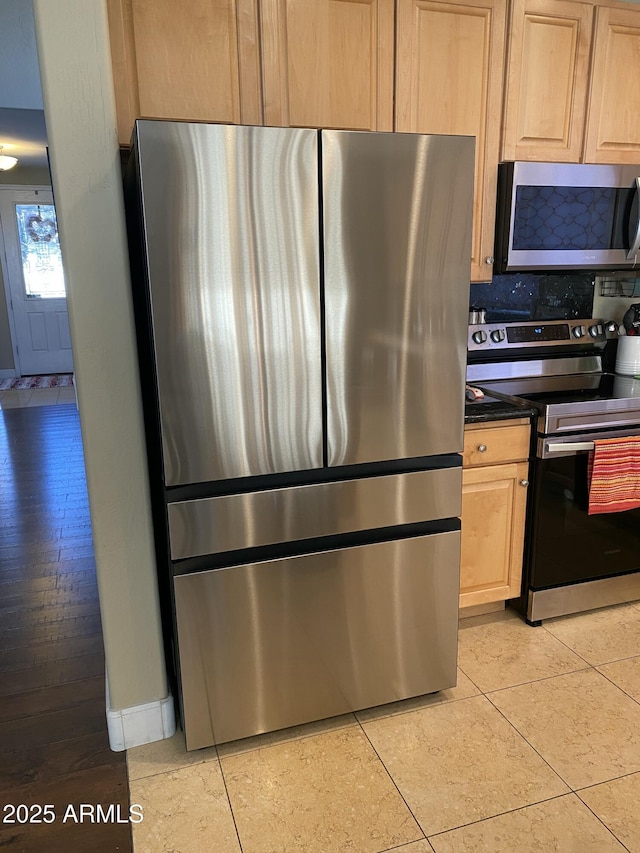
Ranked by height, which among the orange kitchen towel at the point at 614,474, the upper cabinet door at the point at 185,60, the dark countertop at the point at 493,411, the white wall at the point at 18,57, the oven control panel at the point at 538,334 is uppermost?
the white wall at the point at 18,57

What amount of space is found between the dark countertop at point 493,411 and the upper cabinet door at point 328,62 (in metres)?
1.06

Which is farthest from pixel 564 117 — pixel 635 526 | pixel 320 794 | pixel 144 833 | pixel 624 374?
pixel 144 833

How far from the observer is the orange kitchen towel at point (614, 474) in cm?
243

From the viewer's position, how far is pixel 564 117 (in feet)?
8.19

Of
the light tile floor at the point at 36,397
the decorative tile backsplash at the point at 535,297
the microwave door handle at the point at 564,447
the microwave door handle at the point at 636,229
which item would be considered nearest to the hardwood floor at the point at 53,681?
the microwave door handle at the point at 564,447

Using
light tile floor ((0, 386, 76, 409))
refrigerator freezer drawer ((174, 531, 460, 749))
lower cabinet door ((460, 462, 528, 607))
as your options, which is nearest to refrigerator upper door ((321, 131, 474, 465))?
refrigerator freezer drawer ((174, 531, 460, 749))

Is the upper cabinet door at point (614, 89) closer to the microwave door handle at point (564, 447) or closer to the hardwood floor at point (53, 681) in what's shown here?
the microwave door handle at point (564, 447)

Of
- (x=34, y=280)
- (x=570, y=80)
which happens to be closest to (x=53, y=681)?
(x=570, y=80)

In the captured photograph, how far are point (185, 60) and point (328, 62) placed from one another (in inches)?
18.6

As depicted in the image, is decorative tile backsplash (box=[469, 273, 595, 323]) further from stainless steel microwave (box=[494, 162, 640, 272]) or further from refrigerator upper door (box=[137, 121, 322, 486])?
refrigerator upper door (box=[137, 121, 322, 486])

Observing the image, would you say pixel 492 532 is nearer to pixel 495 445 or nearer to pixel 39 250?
pixel 495 445

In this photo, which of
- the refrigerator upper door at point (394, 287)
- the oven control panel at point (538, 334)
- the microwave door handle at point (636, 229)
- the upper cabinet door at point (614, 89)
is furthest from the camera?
the oven control panel at point (538, 334)

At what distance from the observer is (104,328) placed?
1.74m

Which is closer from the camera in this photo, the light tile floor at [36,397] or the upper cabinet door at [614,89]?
the upper cabinet door at [614,89]
